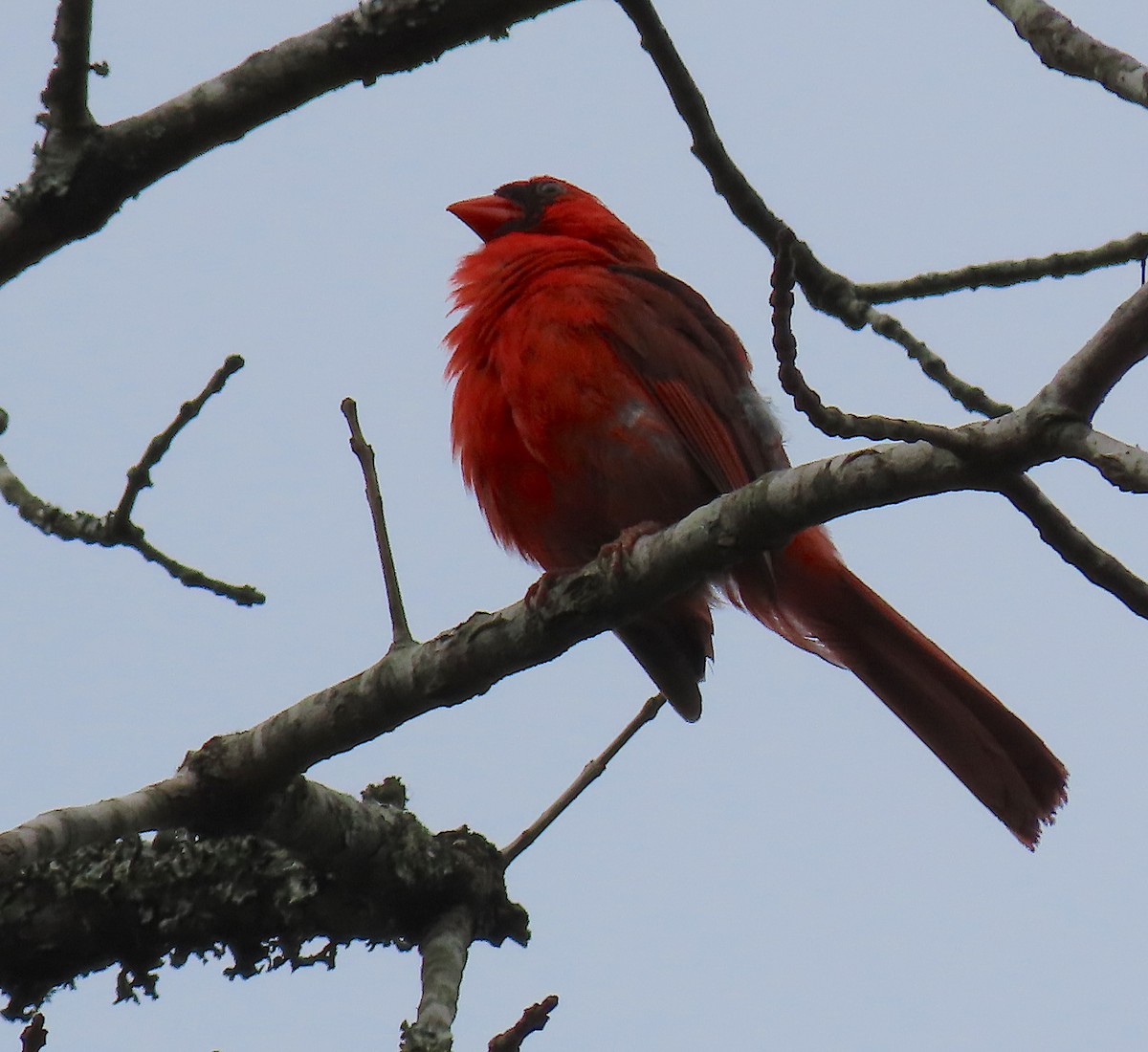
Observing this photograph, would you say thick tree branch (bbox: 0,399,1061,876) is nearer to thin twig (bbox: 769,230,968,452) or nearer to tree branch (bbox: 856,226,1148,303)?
A: thin twig (bbox: 769,230,968,452)

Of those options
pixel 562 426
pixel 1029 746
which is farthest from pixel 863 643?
pixel 562 426

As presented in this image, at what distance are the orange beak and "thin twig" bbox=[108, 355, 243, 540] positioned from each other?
2.58 metres

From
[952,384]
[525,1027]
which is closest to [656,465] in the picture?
[952,384]

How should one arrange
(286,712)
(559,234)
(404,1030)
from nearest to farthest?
(404,1030)
(286,712)
(559,234)

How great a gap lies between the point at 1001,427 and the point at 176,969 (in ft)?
7.96

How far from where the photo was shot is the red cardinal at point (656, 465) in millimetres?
4152

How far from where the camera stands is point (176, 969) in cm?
379

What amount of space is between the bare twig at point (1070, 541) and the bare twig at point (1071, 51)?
2.05 feet

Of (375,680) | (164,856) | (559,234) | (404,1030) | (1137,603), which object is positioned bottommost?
(1137,603)

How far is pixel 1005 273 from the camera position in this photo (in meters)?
3.16

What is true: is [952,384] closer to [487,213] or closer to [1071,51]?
[1071,51]

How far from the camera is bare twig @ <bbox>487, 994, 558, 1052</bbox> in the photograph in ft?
8.10

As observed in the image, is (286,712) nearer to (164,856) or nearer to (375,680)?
(375,680)

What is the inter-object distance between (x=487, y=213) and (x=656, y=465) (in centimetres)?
177
